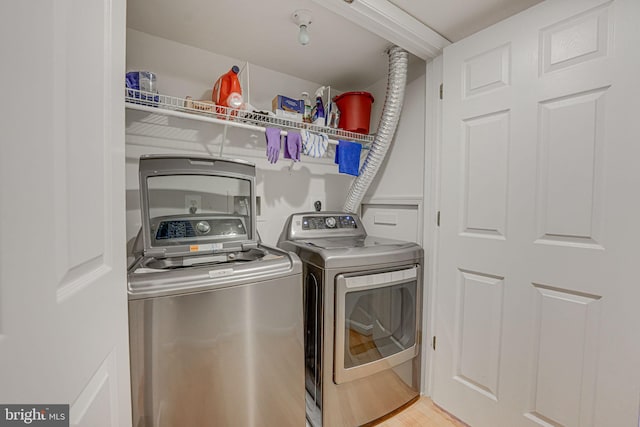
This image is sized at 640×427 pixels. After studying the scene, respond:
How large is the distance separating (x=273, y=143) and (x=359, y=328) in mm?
1180

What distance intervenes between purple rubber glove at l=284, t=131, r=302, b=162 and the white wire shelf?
0.17ft

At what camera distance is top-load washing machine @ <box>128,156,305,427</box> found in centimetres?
92

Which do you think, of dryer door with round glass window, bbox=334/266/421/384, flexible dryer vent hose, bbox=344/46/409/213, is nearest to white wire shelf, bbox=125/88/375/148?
flexible dryer vent hose, bbox=344/46/409/213

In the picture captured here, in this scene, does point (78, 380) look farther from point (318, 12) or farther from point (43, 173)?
point (318, 12)

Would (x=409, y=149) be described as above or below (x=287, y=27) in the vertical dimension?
below

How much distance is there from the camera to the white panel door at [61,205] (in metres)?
0.34

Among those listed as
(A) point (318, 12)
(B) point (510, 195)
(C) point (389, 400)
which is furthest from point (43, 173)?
(C) point (389, 400)

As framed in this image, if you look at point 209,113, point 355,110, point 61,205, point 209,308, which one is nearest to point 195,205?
point 209,113

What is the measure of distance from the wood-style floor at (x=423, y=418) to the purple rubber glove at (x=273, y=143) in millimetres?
1698

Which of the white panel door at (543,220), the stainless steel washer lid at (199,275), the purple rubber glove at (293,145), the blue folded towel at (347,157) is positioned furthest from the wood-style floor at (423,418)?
the purple rubber glove at (293,145)

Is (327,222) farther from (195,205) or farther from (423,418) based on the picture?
(423,418)

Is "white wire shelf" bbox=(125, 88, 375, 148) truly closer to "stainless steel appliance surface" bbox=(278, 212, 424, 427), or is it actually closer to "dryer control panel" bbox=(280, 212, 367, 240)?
"dryer control panel" bbox=(280, 212, 367, 240)

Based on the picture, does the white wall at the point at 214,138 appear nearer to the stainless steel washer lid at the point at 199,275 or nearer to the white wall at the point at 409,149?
the white wall at the point at 409,149

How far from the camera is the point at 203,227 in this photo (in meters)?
1.28
